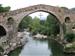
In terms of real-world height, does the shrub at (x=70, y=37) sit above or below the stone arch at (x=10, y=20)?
below

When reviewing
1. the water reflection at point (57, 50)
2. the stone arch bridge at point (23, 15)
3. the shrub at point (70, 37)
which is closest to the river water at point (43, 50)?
the water reflection at point (57, 50)

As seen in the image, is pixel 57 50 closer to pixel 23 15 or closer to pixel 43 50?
pixel 43 50

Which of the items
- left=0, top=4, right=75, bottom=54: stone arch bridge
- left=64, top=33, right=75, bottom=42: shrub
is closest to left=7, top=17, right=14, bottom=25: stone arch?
left=0, top=4, right=75, bottom=54: stone arch bridge

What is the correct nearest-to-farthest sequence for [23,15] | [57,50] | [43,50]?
1. [57,50]
2. [43,50]
3. [23,15]

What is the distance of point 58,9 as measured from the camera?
67.0 meters

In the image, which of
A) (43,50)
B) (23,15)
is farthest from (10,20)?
(43,50)

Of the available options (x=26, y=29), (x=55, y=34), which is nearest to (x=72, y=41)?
(x=55, y=34)

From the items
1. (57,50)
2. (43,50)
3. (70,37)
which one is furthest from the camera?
(43,50)

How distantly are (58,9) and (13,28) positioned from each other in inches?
353

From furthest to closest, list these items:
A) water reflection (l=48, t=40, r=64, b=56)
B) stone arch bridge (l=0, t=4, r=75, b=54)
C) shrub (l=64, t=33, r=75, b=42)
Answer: stone arch bridge (l=0, t=4, r=75, b=54), shrub (l=64, t=33, r=75, b=42), water reflection (l=48, t=40, r=64, b=56)

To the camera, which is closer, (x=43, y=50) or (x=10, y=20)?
(x=43, y=50)

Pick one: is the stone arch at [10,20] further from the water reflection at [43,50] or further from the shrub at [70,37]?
→ the shrub at [70,37]

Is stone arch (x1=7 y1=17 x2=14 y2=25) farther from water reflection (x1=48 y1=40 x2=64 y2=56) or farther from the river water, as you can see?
water reflection (x1=48 y1=40 x2=64 y2=56)

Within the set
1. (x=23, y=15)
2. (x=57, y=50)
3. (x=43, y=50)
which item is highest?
(x=23, y=15)
